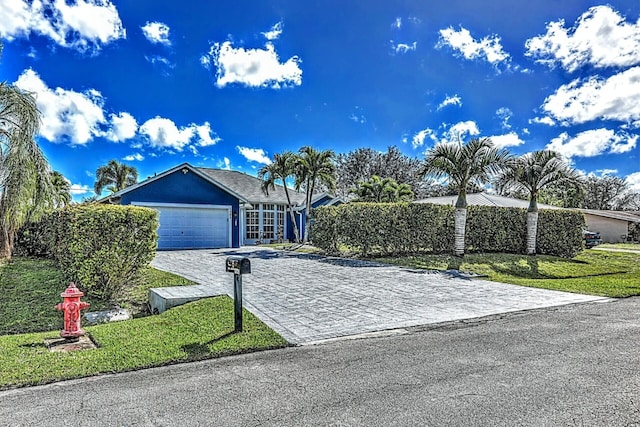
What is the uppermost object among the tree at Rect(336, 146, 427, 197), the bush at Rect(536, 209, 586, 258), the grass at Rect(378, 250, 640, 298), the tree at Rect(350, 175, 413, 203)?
the tree at Rect(336, 146, 427, 197)

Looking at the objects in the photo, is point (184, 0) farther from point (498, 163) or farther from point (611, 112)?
point (611, 112)

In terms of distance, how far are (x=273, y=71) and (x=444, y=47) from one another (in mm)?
7279

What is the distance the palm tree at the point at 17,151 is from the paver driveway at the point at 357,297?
164 inches

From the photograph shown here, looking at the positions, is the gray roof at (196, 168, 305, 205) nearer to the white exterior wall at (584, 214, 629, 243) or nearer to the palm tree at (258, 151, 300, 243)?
the palm tree at (258, 151, 300, 243)

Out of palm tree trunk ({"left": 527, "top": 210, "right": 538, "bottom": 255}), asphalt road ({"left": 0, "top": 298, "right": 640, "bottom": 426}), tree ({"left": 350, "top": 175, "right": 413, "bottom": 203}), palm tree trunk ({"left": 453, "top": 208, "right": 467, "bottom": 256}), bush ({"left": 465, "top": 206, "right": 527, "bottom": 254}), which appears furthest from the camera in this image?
tree ({"left": 350, "top": 175, "right": 413, "bottom": 203})

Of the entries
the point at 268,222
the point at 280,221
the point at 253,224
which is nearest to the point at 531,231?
the point at 280,221

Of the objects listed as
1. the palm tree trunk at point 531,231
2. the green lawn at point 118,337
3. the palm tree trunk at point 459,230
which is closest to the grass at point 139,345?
the green lawn at point 118,337

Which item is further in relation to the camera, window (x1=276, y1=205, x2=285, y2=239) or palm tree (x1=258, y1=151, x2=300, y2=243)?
window (x1=276, y1=205, x2=285, y2=239)

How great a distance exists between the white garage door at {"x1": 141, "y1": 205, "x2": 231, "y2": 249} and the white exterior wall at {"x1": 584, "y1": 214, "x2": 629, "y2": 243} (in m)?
32.8

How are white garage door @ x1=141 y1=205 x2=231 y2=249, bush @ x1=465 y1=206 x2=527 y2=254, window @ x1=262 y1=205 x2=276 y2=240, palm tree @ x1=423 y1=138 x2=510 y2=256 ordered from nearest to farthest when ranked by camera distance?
palm tree @ x1=423 y1=138 x2=510 y2=256, bush @ x1=465 y1=206 x2=527 y2=254, white garage door @ x1=141 y1=205 x2=231 y2=249, window @ x1=262 y1=205 x2=276 y2=240

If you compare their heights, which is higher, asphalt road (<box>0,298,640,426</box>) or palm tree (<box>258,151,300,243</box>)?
palm tree (<box>258,151,300,243</box>)

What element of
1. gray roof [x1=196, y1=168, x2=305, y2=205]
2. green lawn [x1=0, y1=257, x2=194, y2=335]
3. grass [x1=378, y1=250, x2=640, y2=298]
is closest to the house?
gray roof [x1=196, y1=168, x2=305, y2=205]

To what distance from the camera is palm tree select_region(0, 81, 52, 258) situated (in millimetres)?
10383

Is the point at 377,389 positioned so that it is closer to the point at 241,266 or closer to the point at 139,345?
the point at 241,266
